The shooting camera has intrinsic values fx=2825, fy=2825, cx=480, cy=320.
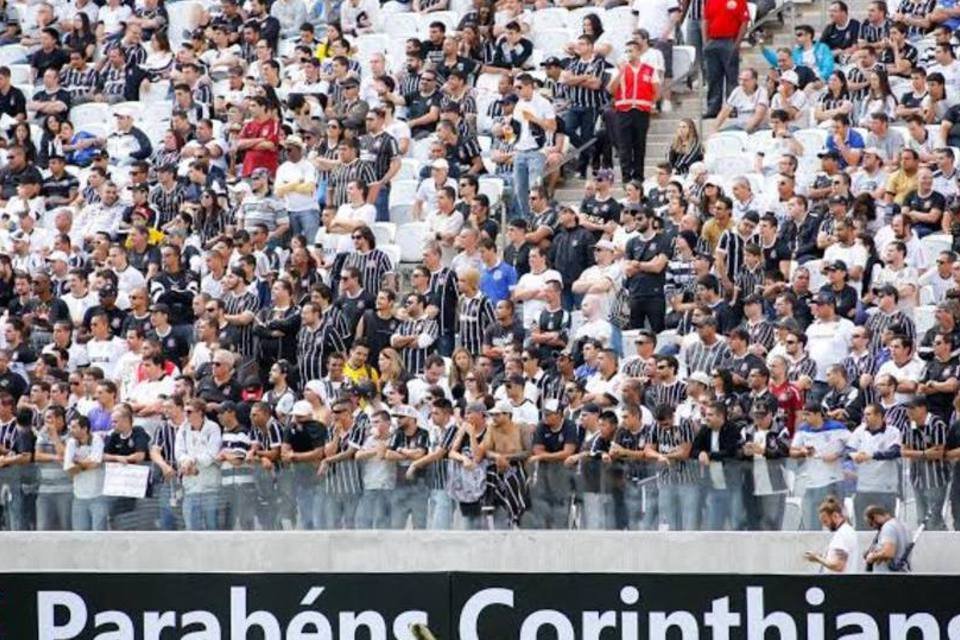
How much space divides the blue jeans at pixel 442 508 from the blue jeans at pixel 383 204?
5.32 metres

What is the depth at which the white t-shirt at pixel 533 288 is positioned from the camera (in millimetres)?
24375

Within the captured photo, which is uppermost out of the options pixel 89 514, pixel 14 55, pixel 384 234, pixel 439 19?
pixel 439 19

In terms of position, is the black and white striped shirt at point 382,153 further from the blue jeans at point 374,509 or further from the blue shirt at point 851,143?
the blue jeans at point 374,509

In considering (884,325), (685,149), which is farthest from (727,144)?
(884,325)

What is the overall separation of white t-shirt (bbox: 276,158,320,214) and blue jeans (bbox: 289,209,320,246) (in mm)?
48

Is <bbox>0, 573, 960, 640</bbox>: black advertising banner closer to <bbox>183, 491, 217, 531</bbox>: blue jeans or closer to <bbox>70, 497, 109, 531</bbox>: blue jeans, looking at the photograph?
<bbox>183, 491, 217, 531</bbox>: blue jeans

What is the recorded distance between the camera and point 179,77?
30.5 meters

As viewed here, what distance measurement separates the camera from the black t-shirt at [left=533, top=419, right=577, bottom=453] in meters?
21.9

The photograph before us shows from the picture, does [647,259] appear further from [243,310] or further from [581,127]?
[243,310]

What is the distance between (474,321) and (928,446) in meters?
4.84

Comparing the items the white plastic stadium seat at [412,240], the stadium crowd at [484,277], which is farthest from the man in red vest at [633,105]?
the white plastic stadium seat at [412,240]

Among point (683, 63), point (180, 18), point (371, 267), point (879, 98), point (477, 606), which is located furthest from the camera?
point (180, 18)

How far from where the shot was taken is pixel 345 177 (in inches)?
1057

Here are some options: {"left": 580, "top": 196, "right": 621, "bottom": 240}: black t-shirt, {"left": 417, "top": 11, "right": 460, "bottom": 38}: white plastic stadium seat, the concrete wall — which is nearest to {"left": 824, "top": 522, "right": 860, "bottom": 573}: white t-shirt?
the concrete wall
